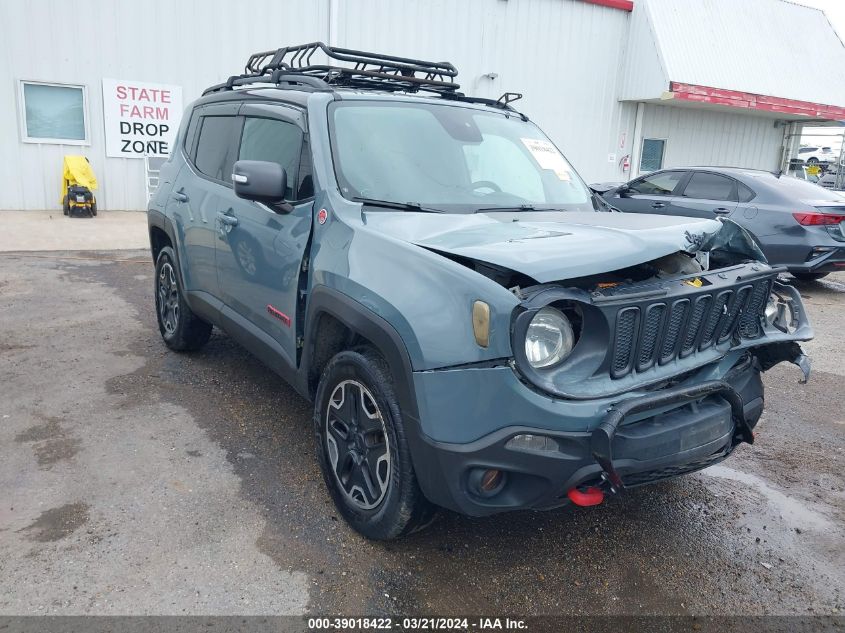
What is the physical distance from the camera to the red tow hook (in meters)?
2.50

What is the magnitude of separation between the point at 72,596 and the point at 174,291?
3.04m

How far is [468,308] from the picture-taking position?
94.0 inches

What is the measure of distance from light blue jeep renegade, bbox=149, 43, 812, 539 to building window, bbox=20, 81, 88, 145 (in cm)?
978

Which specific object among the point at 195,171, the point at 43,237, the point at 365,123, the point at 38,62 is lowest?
the point at 43,237

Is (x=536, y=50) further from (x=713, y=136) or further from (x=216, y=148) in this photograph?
(x=216, y=148)

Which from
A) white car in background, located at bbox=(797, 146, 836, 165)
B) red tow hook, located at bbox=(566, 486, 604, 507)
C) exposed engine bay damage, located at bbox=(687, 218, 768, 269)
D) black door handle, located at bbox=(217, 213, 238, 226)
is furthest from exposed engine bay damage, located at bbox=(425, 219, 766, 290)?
white car in background, located at bbox=(797, 146, 836, 165)

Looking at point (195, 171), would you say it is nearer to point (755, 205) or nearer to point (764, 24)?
point (755, 205)

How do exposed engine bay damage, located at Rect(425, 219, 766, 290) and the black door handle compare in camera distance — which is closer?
exposed engine bay damage, located at Rect(425, 219, 766, 290)

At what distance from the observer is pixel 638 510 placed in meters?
3.42

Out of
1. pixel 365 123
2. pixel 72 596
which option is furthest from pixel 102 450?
pixel 365 123

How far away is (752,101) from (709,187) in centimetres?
1079

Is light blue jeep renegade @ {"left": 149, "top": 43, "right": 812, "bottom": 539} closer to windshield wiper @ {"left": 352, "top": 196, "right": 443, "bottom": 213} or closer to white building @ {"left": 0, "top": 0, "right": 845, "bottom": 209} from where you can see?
windshield wiper @ {"left": 352, "top": 196, "right": 443, "bottom": 213}

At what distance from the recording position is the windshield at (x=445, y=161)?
11.2ft

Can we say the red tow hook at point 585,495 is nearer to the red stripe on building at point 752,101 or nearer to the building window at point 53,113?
the building window at point 53,113
